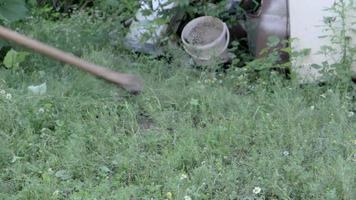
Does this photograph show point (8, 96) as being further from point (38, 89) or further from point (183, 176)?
point (183, 176)

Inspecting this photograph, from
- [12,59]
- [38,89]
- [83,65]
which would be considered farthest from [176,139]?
[12,59]

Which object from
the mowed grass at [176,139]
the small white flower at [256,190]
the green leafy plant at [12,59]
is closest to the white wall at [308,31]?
the mowed grass at [176,139]

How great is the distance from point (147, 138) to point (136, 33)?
6.31 ft

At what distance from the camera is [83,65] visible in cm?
199

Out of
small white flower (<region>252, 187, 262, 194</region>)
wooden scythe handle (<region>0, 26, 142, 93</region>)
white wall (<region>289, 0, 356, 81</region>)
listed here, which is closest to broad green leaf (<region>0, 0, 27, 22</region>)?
white wall (<region>289, 0, 356, 81</region>)

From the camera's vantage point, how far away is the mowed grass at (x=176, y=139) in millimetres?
2988

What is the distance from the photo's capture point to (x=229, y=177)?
3.00 meters

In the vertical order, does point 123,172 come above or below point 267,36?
above

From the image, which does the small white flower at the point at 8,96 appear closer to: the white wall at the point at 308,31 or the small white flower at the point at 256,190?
the small white flower at the point at 256,190

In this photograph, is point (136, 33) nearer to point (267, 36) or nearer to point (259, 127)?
point (267, 36)

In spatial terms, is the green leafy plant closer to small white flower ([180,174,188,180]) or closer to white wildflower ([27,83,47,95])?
white wildflower ([27,83,47,95])

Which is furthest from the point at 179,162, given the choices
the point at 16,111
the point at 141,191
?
the point at 16,111

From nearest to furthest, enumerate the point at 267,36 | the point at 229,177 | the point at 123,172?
the point at 229,177
the point at 123,172
the point at 267,36

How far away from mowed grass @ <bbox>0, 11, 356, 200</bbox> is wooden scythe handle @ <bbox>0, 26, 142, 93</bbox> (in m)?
1.07
